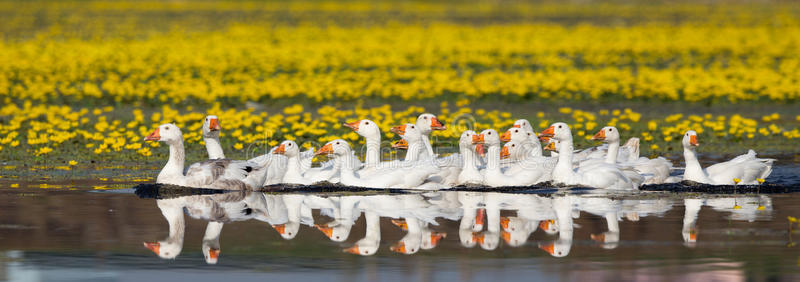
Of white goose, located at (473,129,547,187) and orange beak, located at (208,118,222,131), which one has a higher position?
orange beak, located at (208,118,222,131)

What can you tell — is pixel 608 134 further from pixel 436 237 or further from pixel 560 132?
pixel 436 237

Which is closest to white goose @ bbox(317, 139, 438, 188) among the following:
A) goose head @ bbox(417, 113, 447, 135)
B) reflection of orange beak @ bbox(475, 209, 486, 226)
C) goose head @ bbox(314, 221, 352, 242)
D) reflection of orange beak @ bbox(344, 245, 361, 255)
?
goose head @ bbox(417, 113, 447, 135)

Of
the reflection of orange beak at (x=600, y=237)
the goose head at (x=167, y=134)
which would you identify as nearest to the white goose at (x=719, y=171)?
the reflection of orange beak at (x=600, y=237)

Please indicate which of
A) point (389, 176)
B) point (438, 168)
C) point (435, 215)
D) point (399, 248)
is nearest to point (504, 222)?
point (435, 215)

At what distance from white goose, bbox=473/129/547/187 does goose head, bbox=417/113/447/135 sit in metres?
0.87

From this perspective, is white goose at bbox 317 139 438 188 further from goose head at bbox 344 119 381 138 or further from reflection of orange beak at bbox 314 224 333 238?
reflection of orange beak at bbox 314 224 333 238

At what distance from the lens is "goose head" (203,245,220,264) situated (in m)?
11.1

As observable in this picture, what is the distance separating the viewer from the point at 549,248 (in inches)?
456

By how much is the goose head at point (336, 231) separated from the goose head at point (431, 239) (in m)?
0.78

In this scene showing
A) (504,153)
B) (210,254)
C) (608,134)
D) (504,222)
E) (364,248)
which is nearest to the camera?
(210,254)

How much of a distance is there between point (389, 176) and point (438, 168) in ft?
2.60

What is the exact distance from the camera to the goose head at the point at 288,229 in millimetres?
12461

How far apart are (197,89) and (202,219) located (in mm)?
15414

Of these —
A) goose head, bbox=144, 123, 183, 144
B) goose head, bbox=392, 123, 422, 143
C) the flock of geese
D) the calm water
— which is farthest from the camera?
goose head, bbox=392, 123, 422, 143
